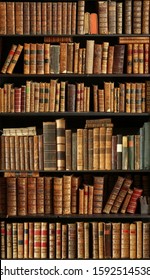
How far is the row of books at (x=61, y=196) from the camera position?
3.89m

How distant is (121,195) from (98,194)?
6.3 inches

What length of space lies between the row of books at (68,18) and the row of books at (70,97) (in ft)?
1.19

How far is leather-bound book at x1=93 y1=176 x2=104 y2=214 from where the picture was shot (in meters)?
3.88

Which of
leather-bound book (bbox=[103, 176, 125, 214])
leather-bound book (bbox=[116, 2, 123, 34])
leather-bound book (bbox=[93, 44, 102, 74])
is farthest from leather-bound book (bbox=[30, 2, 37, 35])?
leather-bound book (bbox=[103, 176, 125, 214])

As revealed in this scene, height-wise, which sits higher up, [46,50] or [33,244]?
[46,50]

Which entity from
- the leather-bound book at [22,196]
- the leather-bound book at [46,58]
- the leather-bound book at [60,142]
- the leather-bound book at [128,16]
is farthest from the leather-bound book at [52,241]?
the leather-bound book at [128,16]

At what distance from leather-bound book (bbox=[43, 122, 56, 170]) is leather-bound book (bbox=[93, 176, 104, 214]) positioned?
0.31 meters

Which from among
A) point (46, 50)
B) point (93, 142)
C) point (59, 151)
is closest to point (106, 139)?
point (93, 142)

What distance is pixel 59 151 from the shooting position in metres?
3.90

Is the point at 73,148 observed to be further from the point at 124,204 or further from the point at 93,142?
the point at 124,204

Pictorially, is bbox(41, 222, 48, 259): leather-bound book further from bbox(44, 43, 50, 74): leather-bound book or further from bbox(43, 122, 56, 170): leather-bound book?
bbox(44, 43, 50, 74): leather-bound book

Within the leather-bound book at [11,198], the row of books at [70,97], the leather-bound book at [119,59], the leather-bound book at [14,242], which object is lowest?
the leather-bound book at [14,242]

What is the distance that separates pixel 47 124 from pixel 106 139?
42 cm

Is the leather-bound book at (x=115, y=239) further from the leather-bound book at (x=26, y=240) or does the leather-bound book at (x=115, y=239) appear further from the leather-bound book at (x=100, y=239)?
the leather-bound book at (x=26, y=240)
